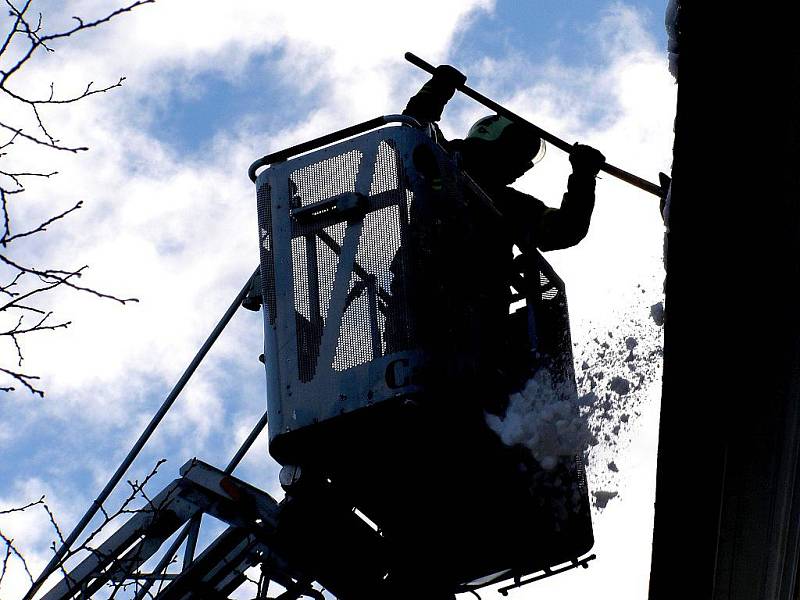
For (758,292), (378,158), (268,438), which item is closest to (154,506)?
(268,438)

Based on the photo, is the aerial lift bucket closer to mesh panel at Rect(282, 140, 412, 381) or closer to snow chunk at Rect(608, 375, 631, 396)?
mesh panel at Rect(282, 140, 412, 381)

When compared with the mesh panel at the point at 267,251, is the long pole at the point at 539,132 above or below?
above

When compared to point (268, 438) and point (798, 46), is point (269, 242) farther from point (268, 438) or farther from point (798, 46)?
point (798, 46)

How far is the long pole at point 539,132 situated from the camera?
8.27 meters

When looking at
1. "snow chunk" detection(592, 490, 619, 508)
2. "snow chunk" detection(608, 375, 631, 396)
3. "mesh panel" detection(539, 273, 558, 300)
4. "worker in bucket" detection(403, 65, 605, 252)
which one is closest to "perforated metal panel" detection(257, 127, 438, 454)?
"worker in bucket" detection(403, 65, 605, 252)

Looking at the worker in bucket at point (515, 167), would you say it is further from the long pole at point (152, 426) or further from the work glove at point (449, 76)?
the long pole at point (152, 426)

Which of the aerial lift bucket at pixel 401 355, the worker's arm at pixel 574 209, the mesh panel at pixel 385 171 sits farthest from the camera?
the worker's arm at pixel 574 209

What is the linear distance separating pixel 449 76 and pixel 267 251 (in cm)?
196

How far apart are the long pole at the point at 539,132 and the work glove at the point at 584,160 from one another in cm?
12

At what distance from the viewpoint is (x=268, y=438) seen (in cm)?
703

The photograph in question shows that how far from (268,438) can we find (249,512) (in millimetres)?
797

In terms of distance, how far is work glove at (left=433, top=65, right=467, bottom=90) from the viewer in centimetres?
848

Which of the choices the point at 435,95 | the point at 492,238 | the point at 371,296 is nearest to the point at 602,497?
the point at 492,238

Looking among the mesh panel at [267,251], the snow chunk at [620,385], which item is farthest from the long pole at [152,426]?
the snow chunk at [620,385]
